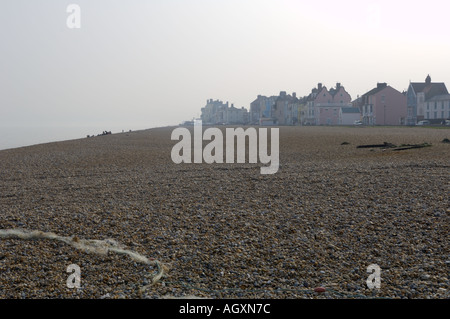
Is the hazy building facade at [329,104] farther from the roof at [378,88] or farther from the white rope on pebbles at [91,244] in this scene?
the white rope on pebbles at [91,244]

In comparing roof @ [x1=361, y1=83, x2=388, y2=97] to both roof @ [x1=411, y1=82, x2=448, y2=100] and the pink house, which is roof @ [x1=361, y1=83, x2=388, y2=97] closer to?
the pink house

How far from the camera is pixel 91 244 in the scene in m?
7.27

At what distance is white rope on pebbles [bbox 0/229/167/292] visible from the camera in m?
6.48

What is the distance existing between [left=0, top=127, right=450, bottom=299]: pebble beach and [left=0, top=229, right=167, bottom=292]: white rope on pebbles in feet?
0.32

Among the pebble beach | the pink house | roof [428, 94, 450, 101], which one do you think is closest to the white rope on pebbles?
the pebble beach

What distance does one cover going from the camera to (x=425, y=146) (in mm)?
21641

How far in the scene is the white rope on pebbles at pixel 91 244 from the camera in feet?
21.3

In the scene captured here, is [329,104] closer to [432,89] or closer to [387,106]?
[387,106]

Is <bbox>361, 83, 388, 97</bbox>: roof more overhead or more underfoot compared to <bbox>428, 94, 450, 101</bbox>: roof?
more overhead

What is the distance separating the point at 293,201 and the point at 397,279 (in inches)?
186

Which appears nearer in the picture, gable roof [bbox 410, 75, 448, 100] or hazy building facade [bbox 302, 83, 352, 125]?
gable roof [bbox 410, 75, 448, 100]

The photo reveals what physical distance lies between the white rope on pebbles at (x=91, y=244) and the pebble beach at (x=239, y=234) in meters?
0.10
